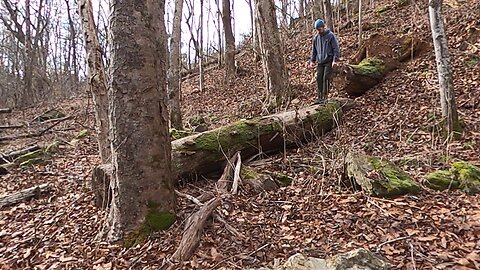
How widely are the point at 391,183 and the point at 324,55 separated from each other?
179 inches

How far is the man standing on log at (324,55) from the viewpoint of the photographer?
838 cm

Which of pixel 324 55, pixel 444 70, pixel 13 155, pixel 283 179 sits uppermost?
pixel 324 55

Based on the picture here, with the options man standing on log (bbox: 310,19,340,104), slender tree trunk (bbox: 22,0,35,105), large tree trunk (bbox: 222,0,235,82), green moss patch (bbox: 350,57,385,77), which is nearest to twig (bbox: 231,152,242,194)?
man standing on log (bbox: 310,19,340,104)

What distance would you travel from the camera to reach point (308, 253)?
353cm

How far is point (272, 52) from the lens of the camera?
9.41 meters

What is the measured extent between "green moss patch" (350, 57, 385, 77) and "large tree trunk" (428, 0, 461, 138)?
2894 millimetres

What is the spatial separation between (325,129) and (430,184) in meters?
2.81

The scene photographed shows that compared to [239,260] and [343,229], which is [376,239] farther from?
[239,260]

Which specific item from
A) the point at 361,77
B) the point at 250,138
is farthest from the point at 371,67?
the point at 250,138

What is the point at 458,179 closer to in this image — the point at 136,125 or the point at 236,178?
the point at 236,178

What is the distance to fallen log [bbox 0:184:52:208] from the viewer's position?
19.9 feet

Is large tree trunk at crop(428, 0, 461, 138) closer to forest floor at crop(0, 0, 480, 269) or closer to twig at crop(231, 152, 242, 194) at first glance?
forest floor at crop(0, 0, 480, 269)

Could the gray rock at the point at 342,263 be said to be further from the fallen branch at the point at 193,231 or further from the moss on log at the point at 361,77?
the moss on log at the point at 361,77

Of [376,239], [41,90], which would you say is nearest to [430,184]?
[376,239]
